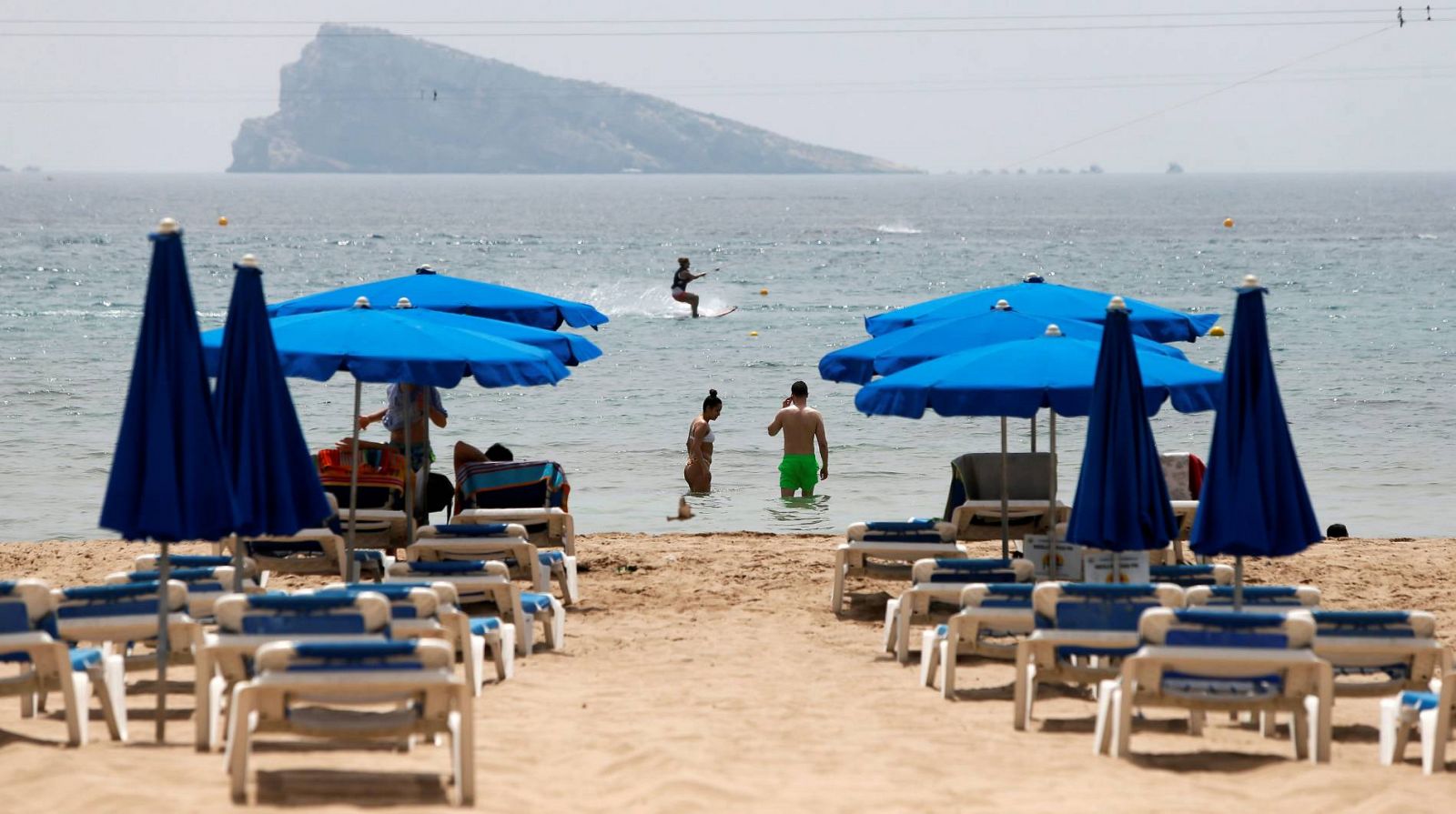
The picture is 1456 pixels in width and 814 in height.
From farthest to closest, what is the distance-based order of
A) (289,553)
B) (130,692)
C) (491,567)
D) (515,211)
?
(515,211)
(289,553)
(491,567)
(130,692)

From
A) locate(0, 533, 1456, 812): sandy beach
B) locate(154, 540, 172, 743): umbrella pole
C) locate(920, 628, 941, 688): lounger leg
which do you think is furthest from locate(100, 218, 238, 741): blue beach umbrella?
locate(920, 628, 941, 688): lounger leg

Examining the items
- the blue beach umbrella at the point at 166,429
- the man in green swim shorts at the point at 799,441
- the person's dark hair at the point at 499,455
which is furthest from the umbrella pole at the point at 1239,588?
the man in green swim shorts at the point at 799,441

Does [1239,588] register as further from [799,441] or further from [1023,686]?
[799,441]

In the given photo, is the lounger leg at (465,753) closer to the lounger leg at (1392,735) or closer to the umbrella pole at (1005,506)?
the lounger leg at (1392,735)

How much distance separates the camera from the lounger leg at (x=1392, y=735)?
680 cm

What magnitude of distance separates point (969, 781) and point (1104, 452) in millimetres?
2161

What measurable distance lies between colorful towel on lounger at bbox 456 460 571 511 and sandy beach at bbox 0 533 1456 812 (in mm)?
1561

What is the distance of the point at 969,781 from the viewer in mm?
6414

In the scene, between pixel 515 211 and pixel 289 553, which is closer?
pixel 289 553

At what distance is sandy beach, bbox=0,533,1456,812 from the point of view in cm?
606

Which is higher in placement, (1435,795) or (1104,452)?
(1104,452)

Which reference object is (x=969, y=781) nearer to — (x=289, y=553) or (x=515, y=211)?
(x=289, y=553)

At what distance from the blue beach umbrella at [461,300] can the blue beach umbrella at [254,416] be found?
4.15 meters

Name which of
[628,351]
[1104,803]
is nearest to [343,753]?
[1104,803]
